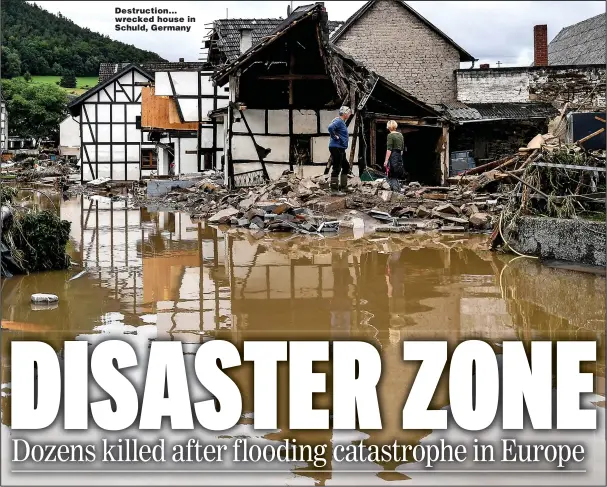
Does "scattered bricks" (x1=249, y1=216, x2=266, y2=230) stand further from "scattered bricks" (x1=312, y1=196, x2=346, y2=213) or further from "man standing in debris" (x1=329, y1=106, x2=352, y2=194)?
"man standing in debris" (x1=329, y1=106, x2=352, y2=194)

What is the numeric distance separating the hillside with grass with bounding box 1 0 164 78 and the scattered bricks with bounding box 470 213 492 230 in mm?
76647

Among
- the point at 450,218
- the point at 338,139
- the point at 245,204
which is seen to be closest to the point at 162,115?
the point at 245,204

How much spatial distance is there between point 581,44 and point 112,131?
82.3 feet

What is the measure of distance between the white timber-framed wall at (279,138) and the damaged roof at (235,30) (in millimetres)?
5924

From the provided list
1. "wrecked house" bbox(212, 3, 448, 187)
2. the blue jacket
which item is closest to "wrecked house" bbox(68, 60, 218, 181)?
"wrecked house" bbox(212, 3, 448, 187)

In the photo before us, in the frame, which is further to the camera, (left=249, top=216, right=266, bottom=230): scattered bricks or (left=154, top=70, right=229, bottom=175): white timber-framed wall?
(left=154, top=70, right=229, bottom=175): white timber-framed wall

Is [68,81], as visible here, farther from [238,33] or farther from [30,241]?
[30,241]

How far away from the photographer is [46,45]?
93250 mm

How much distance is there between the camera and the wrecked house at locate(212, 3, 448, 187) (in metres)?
21.2

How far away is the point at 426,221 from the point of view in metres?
14.2

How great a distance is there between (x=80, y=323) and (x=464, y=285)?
4.23m

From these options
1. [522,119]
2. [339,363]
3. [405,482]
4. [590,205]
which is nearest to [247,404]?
[339,363]

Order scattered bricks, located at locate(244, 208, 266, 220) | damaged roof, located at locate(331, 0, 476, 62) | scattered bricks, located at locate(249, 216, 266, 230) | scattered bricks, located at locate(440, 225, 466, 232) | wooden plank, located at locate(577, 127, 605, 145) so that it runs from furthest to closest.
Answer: damaged roof, located at locate(331, 0, 476, 62) < scattered bricks, located at locate(244, 208, 266, 220) < scattered bricks, located at locate(249, 216, 266, 230) < scattered bricks, located at locate(440, 225, 466, 232) < wooden plank, located at locate(577, 127, 605, 145)

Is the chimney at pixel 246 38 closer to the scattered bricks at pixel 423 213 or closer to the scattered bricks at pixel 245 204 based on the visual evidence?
the scattered bricks at pixel 245 204
